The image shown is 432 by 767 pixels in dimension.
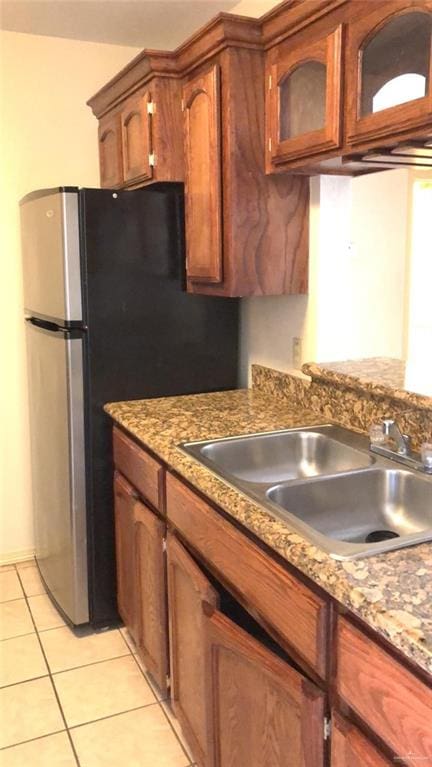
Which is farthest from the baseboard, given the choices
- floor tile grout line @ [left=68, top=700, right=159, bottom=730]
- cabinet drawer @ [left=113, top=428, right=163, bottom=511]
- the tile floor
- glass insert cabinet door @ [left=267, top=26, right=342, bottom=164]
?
glass insert cabinet door @ [left=267, top=26, right=342, bottom=164]

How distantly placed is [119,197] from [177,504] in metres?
1.11

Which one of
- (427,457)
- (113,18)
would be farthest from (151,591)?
(113,18)

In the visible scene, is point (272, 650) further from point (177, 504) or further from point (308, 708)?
point (177, 504)

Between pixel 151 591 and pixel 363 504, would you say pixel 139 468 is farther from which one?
pixel 363 504

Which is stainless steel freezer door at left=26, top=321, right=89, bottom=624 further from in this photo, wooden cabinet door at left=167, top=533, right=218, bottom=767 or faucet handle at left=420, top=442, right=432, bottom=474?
faucet handle at left=420, top=442, right=432, bottom=474

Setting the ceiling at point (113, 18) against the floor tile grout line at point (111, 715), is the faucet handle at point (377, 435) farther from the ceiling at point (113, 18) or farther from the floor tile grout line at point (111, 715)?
the ceiling at point (113, 18)

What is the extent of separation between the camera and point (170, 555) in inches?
70.8

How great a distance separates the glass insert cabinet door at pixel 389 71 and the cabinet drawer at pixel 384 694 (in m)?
1.01

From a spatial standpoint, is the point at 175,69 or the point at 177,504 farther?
the point at 175,69

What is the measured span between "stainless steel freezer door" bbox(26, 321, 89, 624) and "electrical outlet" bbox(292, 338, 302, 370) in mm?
749

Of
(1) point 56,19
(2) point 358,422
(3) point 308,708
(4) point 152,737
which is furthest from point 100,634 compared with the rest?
(1) point 56,19

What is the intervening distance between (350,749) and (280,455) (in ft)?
3.16

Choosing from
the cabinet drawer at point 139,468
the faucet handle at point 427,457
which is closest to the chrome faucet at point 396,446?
the faucet handle at point 427,457

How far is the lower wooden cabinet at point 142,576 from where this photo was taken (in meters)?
1.94
